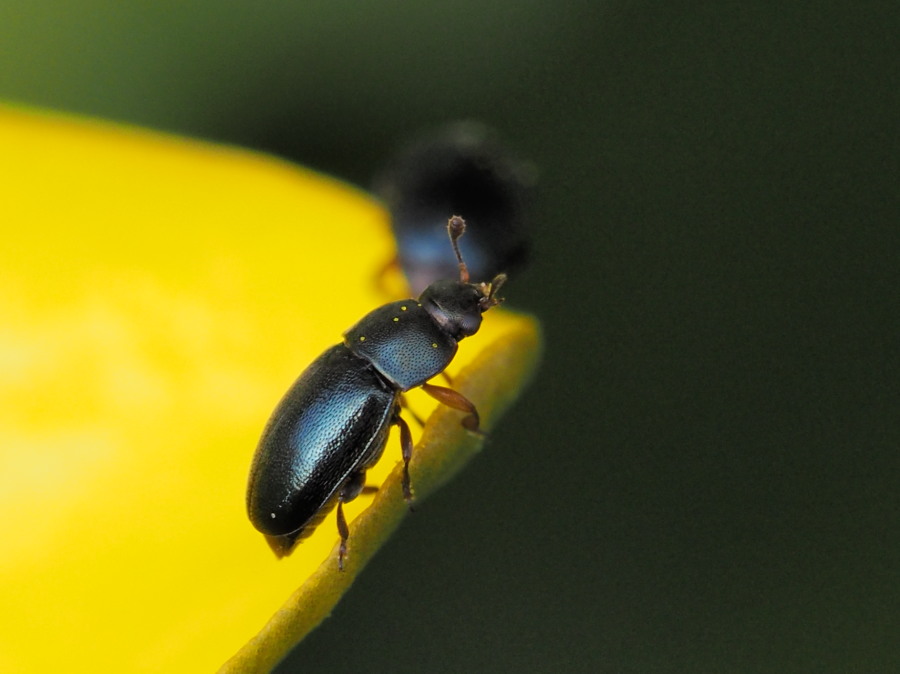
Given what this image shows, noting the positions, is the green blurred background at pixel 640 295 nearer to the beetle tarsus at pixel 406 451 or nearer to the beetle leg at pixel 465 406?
the beetle tarsus at pixel 406 451

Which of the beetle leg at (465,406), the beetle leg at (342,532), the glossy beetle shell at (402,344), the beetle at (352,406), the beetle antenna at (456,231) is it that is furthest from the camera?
the beetle antenna at (456,231)

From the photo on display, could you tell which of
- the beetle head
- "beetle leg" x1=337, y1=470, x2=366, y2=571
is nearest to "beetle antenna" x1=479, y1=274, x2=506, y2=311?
the beetle head

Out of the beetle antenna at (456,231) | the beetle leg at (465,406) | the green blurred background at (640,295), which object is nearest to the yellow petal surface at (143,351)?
the beetle leg at (465,406)

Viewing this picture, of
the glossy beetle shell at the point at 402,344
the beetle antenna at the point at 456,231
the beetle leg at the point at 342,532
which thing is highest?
the beetle antenna at the point at 456,231

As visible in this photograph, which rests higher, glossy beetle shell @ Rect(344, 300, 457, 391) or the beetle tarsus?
glossy beetle shell @ Rect(344, 300, 457, 391)

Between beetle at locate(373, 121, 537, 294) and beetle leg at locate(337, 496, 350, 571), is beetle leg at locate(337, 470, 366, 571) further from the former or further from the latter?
beetle at locate(373, 121, 537, 294)

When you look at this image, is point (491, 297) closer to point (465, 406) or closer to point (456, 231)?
point (456, 231)

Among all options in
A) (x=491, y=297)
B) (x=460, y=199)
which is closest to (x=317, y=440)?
(x=491, y=297)

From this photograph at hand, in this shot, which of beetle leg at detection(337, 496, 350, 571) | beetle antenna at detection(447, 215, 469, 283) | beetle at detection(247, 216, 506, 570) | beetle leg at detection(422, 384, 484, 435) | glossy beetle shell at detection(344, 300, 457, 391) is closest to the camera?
beetle leg at detection(337, 496, 350, 571)
